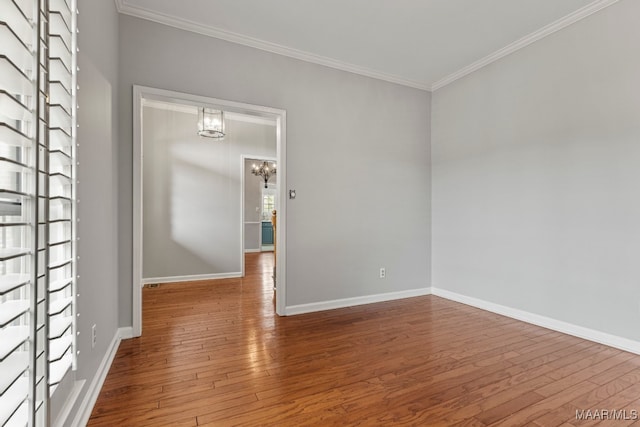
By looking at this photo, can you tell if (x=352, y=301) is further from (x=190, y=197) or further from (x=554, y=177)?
(x=190, y=197)

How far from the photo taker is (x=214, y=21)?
2902 mm

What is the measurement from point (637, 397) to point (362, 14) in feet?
11.2

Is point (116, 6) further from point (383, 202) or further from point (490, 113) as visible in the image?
point (490, 113)

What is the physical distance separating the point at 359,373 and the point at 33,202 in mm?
2025

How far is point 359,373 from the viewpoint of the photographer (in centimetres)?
215

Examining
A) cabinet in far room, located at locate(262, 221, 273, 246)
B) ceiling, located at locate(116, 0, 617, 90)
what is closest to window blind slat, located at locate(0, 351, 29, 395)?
ceiling, located at locate(116, 0, 617, 90)

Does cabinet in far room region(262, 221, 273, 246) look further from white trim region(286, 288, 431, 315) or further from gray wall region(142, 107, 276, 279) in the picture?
white trim region(286, 288, 431, 315)

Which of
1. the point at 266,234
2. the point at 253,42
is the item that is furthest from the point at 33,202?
the point at 266,234

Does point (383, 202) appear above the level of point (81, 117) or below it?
below

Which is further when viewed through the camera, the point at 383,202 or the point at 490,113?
the point at 383,202

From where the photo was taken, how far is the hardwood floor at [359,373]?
5.63ft

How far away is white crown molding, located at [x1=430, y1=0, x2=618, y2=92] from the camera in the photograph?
8.64 ft

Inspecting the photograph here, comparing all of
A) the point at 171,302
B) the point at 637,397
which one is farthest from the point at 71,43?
the point at 637,397

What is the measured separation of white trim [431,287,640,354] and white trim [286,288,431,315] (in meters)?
0.42
